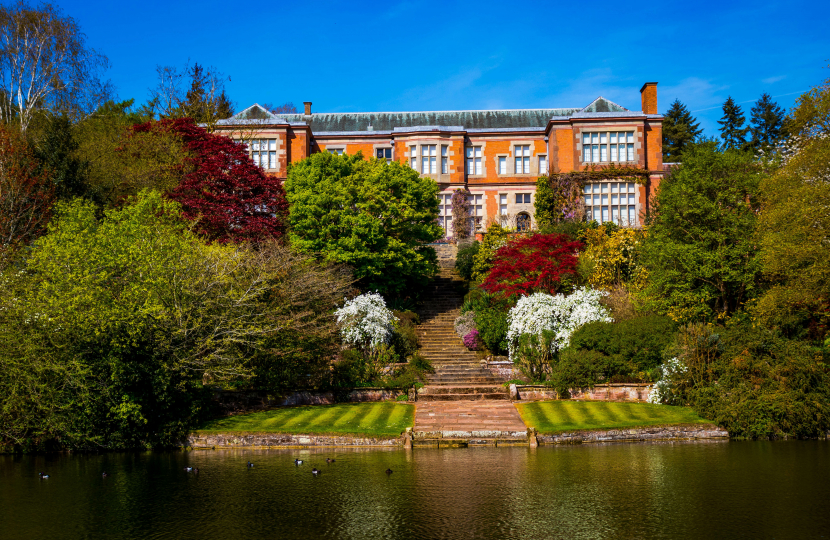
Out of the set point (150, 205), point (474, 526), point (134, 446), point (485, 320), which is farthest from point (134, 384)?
point (485, 320)

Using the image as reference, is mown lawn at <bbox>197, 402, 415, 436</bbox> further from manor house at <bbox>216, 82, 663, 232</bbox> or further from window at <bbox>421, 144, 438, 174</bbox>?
window at <bbox>421, 144, 438, 174</bbox>

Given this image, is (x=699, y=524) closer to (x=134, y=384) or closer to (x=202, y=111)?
(x=134, y=384)

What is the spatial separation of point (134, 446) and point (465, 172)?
1325 inches

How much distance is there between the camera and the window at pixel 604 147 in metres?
47.2

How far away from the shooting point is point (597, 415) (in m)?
22.0

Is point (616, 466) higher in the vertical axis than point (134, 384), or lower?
lower

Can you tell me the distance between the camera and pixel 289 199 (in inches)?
1355

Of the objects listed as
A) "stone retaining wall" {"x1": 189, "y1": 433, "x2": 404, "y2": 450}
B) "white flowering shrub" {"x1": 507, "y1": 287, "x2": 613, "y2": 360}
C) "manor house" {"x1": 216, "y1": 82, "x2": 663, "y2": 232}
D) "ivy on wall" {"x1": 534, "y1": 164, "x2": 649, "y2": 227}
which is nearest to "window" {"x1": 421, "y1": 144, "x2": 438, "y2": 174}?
"manor house" {"x1": 216, "y1": 82, "x2": 663, "y2": 232}

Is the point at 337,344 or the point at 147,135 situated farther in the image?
the point at 147,135

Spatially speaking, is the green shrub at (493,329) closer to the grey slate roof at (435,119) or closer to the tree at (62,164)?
the tree at (62,164)

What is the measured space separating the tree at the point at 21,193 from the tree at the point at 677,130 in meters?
51.3

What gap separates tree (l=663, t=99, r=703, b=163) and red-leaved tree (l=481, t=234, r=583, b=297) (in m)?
37.7

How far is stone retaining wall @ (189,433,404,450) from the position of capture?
2050cm

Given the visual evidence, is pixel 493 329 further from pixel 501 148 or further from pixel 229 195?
pixel 501 148
